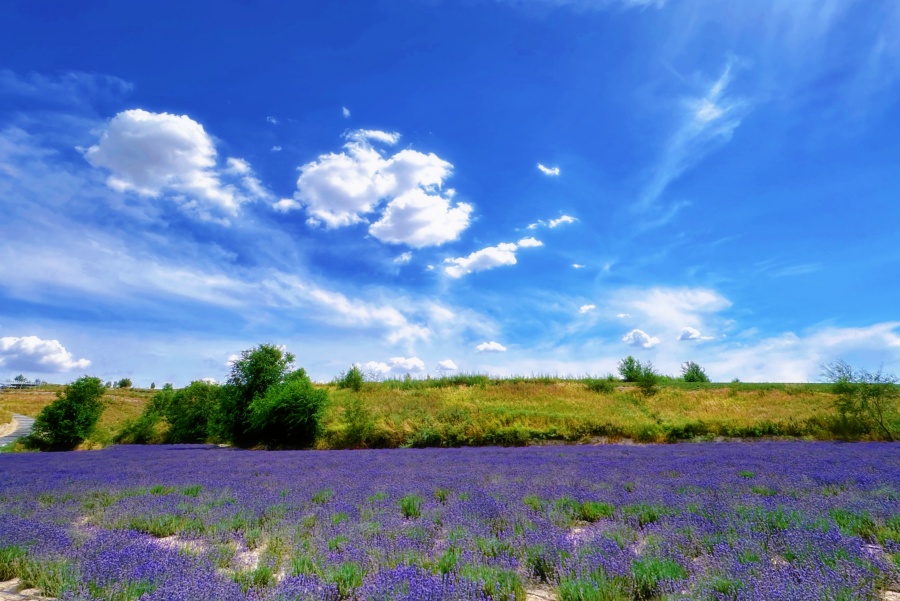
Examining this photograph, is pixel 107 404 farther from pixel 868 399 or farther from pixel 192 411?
pixel 868 399

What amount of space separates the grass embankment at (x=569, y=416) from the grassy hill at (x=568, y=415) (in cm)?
4

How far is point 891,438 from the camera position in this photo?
17.1 m

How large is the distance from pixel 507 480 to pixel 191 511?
4.73 meters

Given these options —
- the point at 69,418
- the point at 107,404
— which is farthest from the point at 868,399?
the point at 107,404

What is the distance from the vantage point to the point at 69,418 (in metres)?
19.2

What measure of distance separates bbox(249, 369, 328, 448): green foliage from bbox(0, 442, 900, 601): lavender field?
12089 mm

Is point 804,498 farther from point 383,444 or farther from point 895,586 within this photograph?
point 383,444

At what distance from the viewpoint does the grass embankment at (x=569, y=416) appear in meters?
18.8

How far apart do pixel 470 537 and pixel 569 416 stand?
17488 millimetres

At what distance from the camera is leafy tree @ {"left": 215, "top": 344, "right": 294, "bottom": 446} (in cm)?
2131

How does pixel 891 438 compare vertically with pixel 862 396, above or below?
below

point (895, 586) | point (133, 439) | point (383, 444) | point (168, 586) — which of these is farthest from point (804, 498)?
point (133, 439)

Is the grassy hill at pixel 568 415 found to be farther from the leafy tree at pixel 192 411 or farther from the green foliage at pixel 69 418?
the leafy tree at pixel 192 411

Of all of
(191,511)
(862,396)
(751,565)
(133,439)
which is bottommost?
(133,439)
